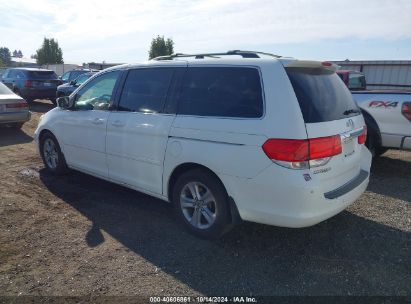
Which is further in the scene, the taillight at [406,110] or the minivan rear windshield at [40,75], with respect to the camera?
the minivan rear windshield at [40,75]

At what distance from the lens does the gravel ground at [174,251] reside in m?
3.16

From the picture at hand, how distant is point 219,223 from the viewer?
3736 millimetres

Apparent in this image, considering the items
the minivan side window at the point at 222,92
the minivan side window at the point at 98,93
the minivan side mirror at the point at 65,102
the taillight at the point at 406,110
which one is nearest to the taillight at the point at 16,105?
the minivan side mirror at the point at 65,102

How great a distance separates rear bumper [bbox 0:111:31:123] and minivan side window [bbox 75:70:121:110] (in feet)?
17.2

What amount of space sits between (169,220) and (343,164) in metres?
2.11

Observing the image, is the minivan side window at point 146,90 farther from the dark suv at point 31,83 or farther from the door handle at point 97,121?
the dark suv at point 31,83

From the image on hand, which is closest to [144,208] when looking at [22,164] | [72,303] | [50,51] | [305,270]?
[72,303]

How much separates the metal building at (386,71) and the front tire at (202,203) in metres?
14.4

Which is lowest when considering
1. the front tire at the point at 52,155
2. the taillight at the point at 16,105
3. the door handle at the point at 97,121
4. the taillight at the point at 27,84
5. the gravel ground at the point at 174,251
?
the gravel ground at the point at 174,251

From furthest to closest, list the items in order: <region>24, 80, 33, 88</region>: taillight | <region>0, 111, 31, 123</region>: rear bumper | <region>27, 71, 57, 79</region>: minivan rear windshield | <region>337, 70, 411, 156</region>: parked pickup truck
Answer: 1. <region>27, 71, 57, 79</region>: minivan rear windshield
2. <region>24, 80, 33, 88</region>: taillight
3. <region>0, 111, 31, 123</region>: rear bumper
4. <region>337, 70, 411, 156</region>: parked pickup truck

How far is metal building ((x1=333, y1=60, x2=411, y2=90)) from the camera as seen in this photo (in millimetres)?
16406

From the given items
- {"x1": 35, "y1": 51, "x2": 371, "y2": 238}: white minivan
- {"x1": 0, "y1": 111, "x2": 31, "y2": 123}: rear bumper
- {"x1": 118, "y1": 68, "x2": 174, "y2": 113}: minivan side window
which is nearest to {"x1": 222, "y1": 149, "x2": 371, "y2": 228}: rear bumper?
{"x1": 35, "y1": 51, "x2": 371, "y2": 238}: white minivan

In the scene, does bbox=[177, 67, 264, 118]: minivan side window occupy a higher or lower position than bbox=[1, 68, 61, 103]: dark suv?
higher

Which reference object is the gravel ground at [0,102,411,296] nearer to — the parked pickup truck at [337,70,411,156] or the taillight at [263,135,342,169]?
the taillight at [263,135,342,169]
